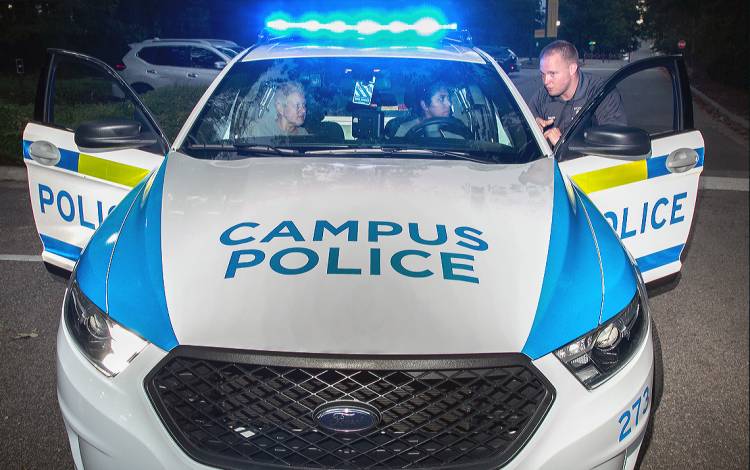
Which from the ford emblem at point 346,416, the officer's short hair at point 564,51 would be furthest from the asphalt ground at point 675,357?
the officer's short hair at point 564,51

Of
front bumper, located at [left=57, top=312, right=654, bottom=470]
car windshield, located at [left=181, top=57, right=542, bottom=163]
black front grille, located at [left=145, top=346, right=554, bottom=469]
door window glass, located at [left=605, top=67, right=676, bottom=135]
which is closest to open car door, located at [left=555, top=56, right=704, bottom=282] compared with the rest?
car windshield, located at [left=181, top=57, right=542, bottom=163]

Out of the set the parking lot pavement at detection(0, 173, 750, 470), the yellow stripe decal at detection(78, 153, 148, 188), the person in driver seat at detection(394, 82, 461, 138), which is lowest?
the parking lot pavement at detection(0, 173, 750, 470)

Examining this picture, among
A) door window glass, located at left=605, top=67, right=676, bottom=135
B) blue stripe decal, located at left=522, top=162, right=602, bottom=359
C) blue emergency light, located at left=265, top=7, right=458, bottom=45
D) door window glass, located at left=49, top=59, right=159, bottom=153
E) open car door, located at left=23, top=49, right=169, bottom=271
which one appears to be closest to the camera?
blue stripe decal, located at left=522, top=162, right=602, bottom=359

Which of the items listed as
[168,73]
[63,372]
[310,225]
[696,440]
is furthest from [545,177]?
[168,73]

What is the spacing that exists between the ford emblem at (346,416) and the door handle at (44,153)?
255cm

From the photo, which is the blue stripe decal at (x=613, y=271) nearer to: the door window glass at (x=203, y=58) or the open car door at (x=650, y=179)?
the open car door at (x=650, y=179)

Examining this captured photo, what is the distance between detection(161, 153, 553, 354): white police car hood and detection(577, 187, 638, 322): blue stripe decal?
198 mm

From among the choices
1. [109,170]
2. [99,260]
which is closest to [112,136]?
[109,170]

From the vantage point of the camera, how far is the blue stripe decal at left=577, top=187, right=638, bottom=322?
232 cm

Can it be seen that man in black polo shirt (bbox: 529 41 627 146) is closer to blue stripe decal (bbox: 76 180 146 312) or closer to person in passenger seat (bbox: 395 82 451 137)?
person in passenger seat (bbox: 395 82 451 137)

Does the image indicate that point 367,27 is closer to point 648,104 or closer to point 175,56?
point 175,56

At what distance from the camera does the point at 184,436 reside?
2033 mm

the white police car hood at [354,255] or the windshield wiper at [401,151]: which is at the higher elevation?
the windshield wiper at [401,151]

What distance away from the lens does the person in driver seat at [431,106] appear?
11.8 ft
